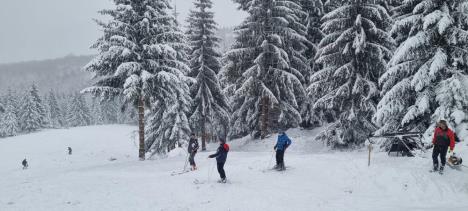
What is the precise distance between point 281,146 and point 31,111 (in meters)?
80.1

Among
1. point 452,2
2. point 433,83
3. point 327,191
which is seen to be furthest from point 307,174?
point 452,2

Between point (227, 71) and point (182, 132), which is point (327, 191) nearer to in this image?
point (227, 71)

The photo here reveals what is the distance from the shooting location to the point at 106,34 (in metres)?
20.5

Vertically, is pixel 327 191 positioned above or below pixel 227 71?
below

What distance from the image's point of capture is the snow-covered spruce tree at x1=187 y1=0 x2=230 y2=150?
28.7 meters

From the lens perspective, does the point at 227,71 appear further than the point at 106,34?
Yes

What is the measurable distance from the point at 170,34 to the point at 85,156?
31624mm

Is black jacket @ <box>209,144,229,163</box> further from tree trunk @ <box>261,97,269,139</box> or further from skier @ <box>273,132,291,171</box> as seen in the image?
tree trunk @ <box>261,97,269,139</box>

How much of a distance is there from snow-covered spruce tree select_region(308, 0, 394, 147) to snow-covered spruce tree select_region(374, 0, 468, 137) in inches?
124

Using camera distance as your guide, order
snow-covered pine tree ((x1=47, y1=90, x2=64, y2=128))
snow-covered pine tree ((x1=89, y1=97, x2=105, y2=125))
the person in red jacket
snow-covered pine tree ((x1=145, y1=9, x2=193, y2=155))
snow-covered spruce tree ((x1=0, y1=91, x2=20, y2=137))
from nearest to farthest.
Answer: the person in red jacket < snow-covered pine tree ((x1=145, y1=9, x2=193, y2=155)) < snow-covered spruce tree ((x1=0, y1=91, x2=20, y2=137)) < snow-covered pine tree ((x1=47, y1=90, x2=64, y2=128)) < snow-covered pine tree ((x1=89, y1=97, x2=105, y2=125))

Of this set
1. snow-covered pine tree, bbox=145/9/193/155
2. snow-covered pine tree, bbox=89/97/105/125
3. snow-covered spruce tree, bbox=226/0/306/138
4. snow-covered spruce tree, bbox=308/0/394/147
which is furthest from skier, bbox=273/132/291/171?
snow-covered pine tree, bbox=89/97/105/125

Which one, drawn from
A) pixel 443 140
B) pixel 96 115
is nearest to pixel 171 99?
pixel 443 140

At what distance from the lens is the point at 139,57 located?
20.5m

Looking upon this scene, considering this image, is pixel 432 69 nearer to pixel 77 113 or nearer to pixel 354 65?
pixel 354 65
